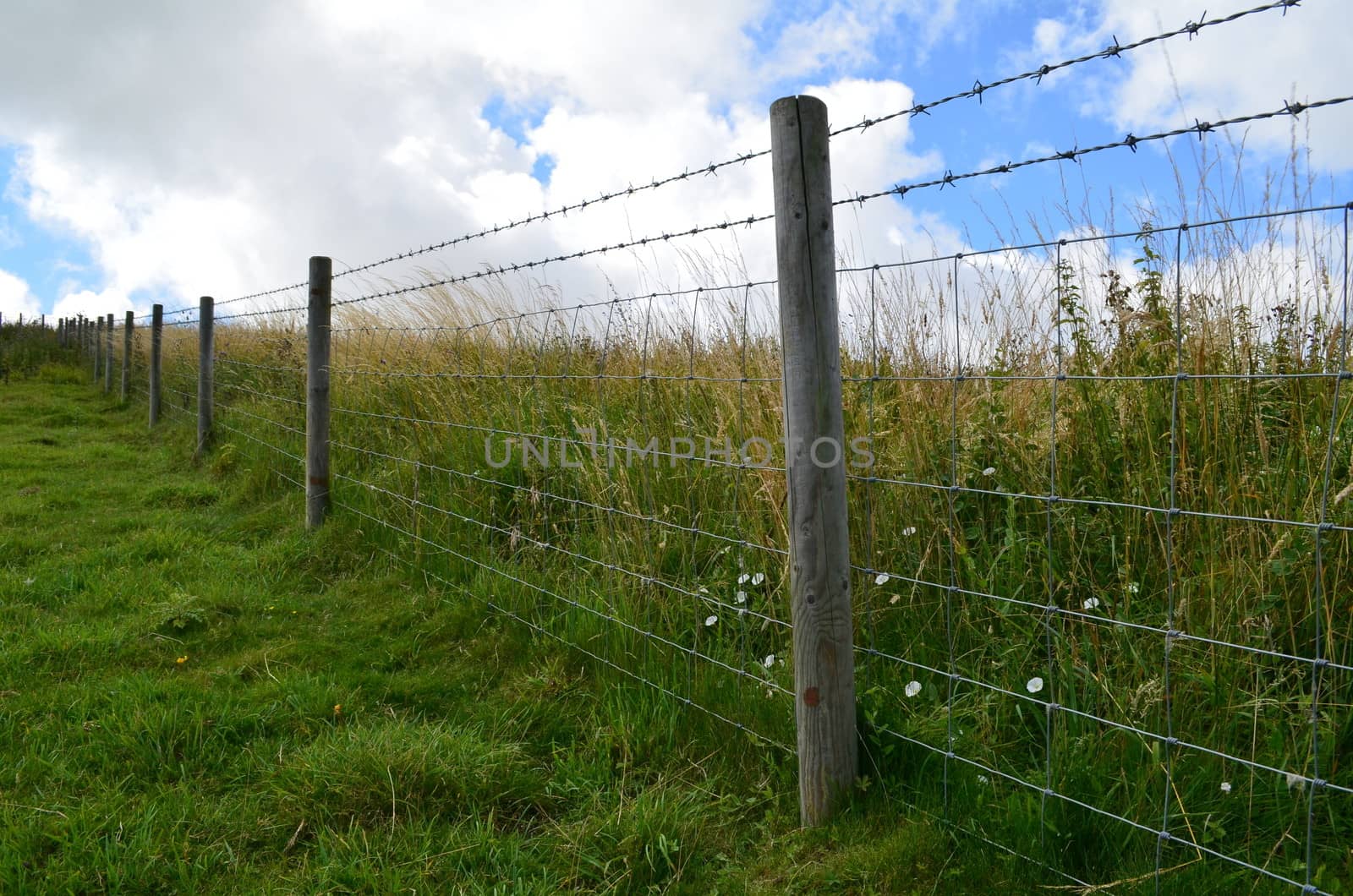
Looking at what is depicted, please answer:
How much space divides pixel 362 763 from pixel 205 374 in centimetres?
725

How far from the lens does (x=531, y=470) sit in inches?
185

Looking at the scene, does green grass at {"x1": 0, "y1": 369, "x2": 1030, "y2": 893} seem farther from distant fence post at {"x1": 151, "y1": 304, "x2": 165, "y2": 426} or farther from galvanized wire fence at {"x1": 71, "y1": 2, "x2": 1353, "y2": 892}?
distant fence post at {"x1": 151, "y1": 304, "x2": 165, "y2": 426}

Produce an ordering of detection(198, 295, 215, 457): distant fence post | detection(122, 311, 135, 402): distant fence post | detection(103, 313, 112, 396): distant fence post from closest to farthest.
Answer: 1. detection(198, 295, 215, 457): distant fence post
2. detection(122, 311, 135, 402): distant fence post
3. detection(103, 313, 112, 396): distant fence post

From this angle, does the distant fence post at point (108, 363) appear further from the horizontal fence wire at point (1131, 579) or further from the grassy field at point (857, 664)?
the horizontal fence wire at point (1131, 579)

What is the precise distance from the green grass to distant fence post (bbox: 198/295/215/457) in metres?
3.89

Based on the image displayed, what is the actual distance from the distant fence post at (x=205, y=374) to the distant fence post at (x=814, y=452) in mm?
7921

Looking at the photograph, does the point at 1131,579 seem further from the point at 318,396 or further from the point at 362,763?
the point at 318,396

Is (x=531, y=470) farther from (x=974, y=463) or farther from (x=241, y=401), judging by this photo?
(x=241, y=401)

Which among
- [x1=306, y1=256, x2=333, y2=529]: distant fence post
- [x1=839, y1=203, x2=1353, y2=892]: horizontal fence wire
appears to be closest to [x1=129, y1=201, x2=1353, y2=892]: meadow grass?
[x1=839, y1=203, x2=1353, y2=892]: horizontal fence wire

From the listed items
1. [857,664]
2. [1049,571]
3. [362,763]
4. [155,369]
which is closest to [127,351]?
[155,369]

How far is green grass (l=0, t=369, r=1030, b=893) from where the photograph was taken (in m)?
2.53

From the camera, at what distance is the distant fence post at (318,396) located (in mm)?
5930

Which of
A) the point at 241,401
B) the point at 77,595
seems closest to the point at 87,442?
the point at 241,401

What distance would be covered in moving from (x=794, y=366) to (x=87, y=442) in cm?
1078
